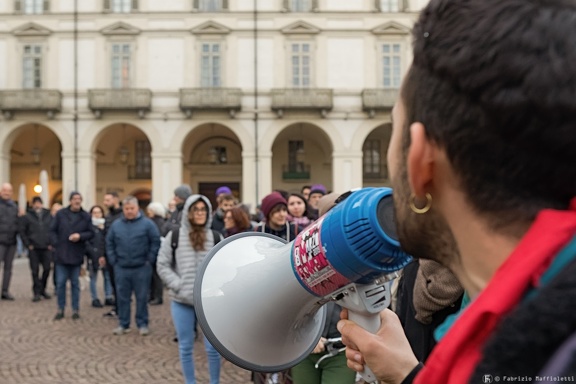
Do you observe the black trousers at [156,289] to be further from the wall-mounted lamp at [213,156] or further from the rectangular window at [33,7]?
the rectangular window at [33,7]

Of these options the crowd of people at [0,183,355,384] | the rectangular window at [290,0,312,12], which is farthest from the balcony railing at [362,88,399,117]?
the crowd of people at [0,183,355,384]

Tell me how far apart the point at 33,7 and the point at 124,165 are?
7810mm

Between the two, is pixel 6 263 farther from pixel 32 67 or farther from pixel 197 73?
pixel 32 67

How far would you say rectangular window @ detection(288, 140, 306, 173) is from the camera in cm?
2740

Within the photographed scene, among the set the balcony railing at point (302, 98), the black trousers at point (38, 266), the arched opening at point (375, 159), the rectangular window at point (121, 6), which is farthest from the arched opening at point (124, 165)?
the black trousers at point (38, 266)

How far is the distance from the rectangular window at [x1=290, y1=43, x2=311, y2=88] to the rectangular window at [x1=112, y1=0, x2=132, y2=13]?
6972mm

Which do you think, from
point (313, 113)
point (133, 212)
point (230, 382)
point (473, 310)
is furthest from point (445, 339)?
point (313, 113)

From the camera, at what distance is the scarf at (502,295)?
0.66 meters

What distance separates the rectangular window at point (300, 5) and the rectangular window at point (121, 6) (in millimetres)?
6736

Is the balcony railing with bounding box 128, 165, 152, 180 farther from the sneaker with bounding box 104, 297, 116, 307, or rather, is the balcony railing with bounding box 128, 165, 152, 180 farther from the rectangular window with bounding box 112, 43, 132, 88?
the sneaker with bounding box 104, 297, 116, 307

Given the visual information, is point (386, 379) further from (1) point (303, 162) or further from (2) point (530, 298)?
(1) point (303, 162)

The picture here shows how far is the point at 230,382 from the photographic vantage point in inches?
218

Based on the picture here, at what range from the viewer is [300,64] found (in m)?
24.1

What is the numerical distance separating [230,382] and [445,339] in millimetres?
5155
